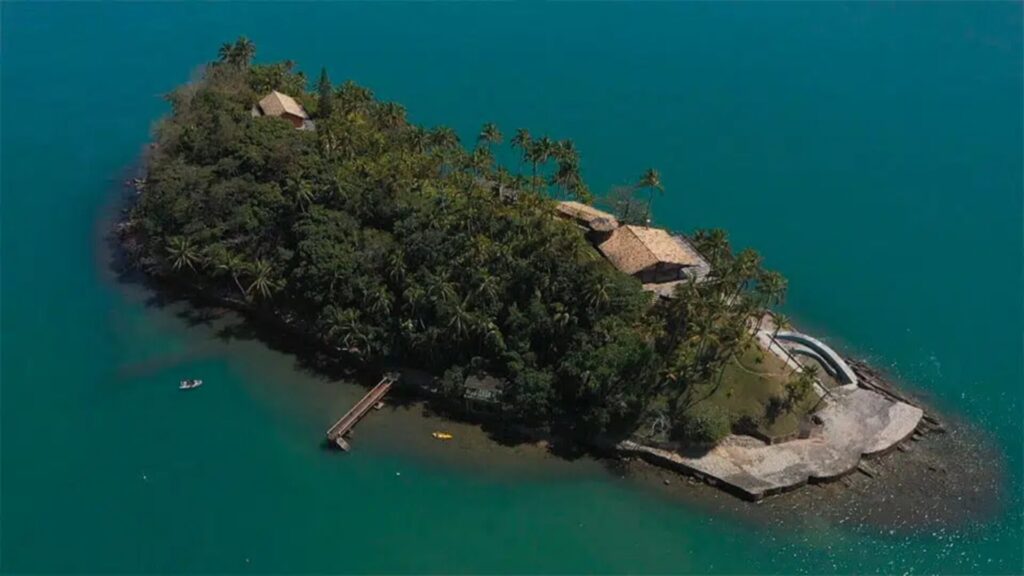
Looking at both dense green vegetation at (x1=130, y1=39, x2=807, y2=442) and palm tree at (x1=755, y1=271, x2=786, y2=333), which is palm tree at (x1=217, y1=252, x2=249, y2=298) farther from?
palm tree at (x1=755, y1=271, x2=786, y2=333)

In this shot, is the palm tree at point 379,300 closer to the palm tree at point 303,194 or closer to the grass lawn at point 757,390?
the palm tree at point 303,194

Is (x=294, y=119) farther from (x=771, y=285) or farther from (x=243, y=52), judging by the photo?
(x=771, y=285)

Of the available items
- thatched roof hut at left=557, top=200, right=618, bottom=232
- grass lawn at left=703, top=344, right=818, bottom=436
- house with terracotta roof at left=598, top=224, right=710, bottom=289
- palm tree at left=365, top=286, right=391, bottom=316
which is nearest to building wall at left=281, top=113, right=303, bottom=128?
palm tree at left=365, top=286, right=391, bottom=316

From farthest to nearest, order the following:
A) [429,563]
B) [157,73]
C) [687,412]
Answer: [157,73]
[687,412]
[429,563]

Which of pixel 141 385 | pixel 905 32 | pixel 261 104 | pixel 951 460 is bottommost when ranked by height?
pixel 141 385

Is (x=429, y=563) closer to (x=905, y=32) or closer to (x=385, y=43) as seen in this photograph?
(x=385, y=43)

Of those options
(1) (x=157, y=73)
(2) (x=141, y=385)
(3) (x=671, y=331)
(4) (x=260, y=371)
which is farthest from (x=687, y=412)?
(1) (x=157, y=73)

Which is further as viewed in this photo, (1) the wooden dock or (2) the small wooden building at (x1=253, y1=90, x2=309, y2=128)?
(2) the small wooden building at (x1=253, y1=90, x2=309, y2=128)
